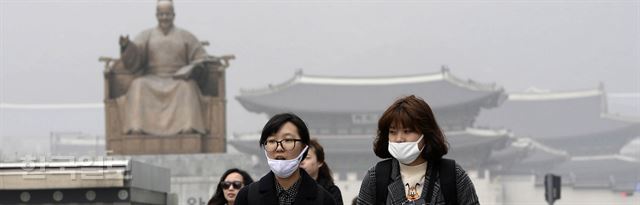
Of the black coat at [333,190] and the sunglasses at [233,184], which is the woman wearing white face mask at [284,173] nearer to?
the black coat at [333,190]

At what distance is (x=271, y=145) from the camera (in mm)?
3240

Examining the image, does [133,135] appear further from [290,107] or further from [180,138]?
[290,107]

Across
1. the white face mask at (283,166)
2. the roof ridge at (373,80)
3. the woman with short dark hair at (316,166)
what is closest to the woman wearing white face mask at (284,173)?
the white face mask at (283,166)

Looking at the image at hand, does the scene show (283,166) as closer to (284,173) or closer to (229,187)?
(284,173)

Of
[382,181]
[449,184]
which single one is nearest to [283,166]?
[382,181]

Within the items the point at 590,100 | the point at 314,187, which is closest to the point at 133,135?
the point at 314,187

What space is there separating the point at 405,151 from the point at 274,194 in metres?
0.42

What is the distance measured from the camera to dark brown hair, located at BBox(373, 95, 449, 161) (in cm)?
303

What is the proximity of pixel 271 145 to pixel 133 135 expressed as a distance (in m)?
11.3

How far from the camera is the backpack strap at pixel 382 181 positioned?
3047mm

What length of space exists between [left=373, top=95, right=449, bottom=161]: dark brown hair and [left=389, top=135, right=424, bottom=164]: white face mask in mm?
40

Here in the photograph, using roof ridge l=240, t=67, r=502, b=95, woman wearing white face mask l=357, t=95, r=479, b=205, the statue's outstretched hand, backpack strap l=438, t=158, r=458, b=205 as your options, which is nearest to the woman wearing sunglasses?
woman wearing white face mask l=357, t=95, r=479, b=205

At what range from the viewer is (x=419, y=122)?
3033 millimetres

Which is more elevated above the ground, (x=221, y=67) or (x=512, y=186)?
(x=221, y=67)
